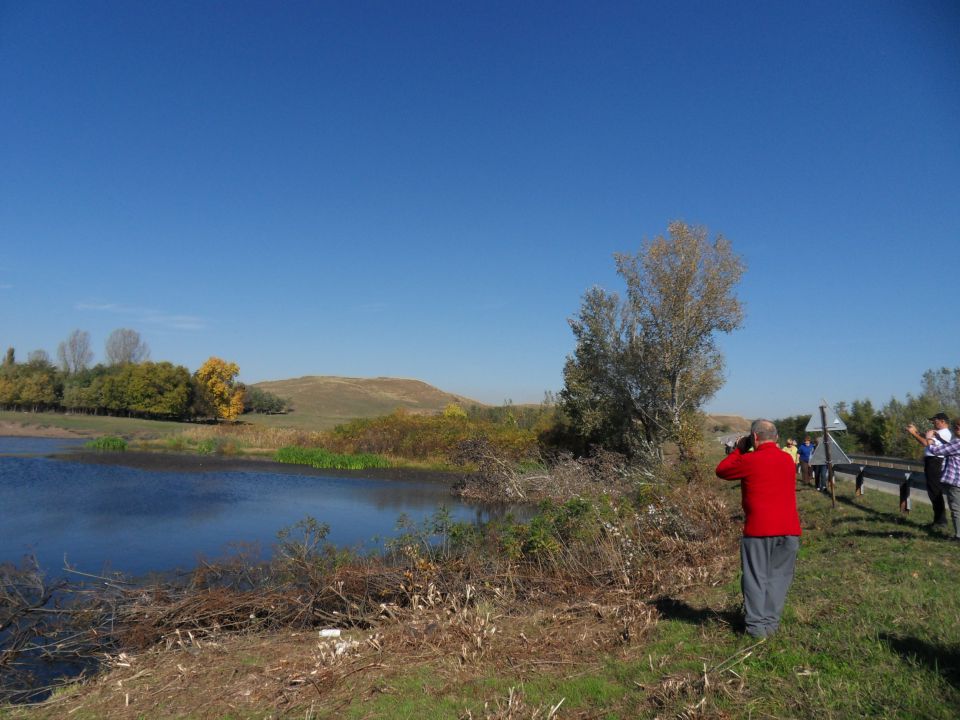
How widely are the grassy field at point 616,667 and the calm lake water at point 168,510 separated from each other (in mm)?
5418

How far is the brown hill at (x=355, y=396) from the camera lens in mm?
98938

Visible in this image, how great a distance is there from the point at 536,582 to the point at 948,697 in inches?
250

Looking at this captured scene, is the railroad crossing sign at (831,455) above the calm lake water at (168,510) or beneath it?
above

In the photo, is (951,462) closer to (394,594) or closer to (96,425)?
(394,594)

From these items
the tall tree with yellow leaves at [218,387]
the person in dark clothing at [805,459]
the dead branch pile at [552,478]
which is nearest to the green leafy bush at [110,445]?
the dead branch pile at [552,478]

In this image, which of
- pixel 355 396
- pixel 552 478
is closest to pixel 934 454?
pixel 552 478

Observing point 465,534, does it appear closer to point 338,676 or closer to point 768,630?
Answer: point 338,676

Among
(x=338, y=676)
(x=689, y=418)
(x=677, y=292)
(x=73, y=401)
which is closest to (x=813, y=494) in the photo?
(x=689, y=418)

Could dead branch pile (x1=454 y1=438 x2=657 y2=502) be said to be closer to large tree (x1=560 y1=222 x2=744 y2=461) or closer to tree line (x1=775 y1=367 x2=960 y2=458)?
large tree (x1=560 y1=222 x2=744 y2=461)

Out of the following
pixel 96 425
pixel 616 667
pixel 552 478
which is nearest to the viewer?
pixel 616 667

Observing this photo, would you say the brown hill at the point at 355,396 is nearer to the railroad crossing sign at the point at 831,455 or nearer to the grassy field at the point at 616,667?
the railroad crossing sign at the point at 831,455

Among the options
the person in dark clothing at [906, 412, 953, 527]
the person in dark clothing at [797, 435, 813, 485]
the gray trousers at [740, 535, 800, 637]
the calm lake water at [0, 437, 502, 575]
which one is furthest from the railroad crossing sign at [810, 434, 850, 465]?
the calm lake water at [0, 437, 502, 575]

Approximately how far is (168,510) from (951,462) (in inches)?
810

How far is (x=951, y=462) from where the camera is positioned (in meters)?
9.22
